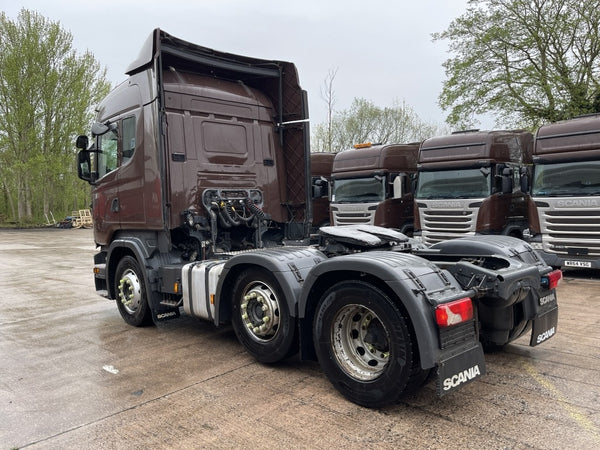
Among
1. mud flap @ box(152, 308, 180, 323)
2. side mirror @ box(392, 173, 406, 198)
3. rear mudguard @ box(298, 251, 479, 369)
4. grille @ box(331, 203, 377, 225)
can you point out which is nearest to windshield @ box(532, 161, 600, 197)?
side mirror @ box(392, 173, 406, 198)

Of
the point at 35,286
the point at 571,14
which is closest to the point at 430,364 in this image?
the point at 35,286

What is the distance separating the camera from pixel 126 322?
21.7ft

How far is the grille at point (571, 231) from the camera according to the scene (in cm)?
905

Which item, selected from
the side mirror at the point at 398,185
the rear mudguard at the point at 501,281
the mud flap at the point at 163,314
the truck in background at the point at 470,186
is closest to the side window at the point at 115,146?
the mud flap at the point at 163,314

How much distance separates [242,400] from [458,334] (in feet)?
5.71

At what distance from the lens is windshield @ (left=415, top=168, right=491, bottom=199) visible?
407 inches

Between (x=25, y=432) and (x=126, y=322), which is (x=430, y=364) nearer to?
(x=25, y=432)

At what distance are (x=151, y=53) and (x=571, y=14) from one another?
71.6ft

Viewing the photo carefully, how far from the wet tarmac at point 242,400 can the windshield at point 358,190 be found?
661cm

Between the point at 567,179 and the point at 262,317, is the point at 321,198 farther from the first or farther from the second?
the point at 262,317

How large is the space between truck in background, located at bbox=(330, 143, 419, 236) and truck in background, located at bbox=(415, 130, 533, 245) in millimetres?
1084

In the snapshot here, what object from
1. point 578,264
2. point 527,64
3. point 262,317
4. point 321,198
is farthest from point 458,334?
point 527,64

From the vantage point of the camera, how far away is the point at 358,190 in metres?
12.7

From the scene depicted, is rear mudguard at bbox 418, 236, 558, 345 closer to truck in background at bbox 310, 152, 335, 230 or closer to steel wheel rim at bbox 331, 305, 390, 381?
steel wheel rim at bbox 331, 305, 390, 381
